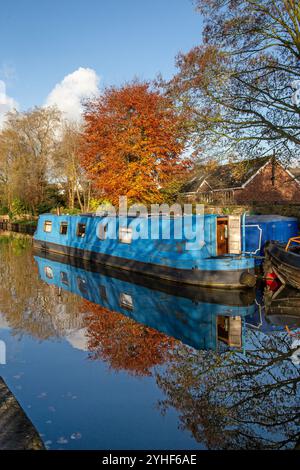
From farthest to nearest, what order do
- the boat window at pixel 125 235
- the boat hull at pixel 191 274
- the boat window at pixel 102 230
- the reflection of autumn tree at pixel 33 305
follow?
the boat window at pixel 102 230 → the boat window at pixel 125 235 → the boat hull at pixel 191 274 → the reflection of autumn tree at pixel 33 305

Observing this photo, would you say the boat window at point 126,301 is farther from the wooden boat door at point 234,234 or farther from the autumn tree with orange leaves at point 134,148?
the autumn tree with orange leaves at point 134,148

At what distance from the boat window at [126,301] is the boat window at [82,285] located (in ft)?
4.47

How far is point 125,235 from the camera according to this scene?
1565 centimetres

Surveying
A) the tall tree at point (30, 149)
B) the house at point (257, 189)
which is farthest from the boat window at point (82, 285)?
the tall tree at point (30, 149)

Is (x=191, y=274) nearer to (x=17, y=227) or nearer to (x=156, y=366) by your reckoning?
(x=156, y=366)

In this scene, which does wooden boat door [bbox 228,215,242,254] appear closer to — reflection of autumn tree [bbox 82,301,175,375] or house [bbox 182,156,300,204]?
reflection of autumn tree [bbox 82,301,175,375]

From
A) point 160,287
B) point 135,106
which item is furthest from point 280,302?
point 135,106

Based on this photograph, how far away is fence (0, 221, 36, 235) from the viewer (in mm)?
36344

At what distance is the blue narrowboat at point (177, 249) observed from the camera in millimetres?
11719

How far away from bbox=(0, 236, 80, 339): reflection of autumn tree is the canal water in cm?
5

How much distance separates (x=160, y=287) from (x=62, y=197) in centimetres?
2773

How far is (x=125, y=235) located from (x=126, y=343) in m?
8.48

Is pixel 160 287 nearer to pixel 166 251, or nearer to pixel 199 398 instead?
pixel 166 251

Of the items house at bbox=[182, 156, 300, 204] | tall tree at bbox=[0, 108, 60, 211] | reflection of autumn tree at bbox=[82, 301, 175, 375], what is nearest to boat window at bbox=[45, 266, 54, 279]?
reflection of autumn tree at bbox=[82, 301, 175, 375]
